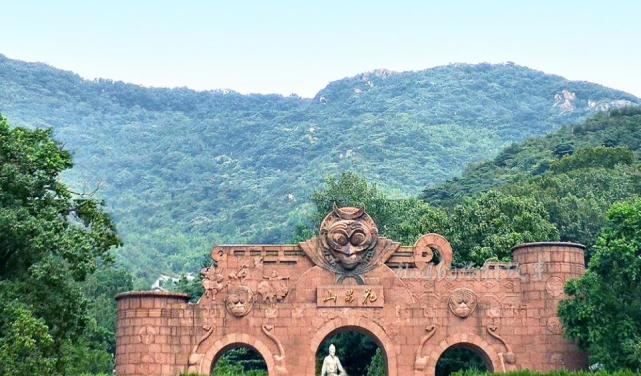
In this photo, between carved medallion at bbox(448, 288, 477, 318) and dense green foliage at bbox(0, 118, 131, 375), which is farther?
carved medallion at bbox(448, 288, 477, 318)

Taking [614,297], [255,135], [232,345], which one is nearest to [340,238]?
[232,345]

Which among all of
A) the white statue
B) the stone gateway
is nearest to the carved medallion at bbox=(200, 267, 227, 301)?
the stone gateway

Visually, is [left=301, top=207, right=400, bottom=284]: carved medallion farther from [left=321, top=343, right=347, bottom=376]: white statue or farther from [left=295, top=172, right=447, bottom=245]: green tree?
[left=295, top=172, right=447, bottom=245]: green tree

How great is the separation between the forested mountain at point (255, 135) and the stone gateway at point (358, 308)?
54523 millimetres

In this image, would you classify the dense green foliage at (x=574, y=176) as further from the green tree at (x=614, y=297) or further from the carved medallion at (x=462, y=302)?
the green tree at (x=614, y=297)

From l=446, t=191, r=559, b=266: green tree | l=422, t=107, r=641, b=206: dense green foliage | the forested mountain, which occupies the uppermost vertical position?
the forested mountain

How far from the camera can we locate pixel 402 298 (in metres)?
30.5

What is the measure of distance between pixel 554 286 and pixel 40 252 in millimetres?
14950

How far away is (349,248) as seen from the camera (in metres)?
30.4

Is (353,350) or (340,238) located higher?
(340,238)

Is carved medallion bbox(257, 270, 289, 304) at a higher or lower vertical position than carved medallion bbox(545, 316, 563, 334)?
higher

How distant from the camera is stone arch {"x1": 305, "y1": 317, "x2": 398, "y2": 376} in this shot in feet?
99.0

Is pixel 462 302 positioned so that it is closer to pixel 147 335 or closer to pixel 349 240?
pixel 349 240

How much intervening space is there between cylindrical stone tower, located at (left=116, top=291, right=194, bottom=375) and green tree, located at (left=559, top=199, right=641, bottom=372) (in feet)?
36.7
